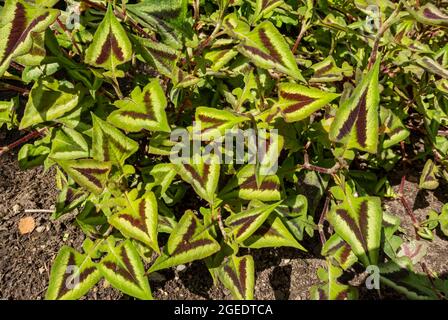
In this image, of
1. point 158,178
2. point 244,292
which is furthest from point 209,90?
point 244,292

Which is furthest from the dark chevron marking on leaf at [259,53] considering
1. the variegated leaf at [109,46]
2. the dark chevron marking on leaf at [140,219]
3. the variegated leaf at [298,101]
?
the dark chevron marking on leaf at [140,219]

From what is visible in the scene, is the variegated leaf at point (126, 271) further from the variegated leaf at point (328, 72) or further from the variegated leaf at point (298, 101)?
the variegated leaf at point (328, 72)

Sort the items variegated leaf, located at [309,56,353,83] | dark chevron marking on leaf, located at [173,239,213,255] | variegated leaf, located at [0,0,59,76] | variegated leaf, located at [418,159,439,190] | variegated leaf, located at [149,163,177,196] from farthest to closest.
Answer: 1. variegated leaf, located at [418,159,439,190]
2. variegated leaf, located at [309,56,353,83]
3. variegated leaf, located at [149,163,177,196]
4. dark chevron marking on leaf, located at [173,239,213,255]
5. variegated leaf, located at [0,0,59,76]

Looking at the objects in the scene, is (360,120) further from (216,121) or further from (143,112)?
(143,112)

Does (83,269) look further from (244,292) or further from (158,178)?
(244,292)

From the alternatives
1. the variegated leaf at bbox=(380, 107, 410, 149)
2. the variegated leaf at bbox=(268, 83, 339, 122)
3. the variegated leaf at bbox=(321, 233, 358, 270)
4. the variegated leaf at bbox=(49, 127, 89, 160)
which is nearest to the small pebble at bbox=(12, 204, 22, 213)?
the variegated leaf at bbox=(49, 127, 89, 160)

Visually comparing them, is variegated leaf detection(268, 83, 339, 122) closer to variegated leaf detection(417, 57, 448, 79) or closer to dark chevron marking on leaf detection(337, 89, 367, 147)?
dark chevron marking on leaf detection(337, 89, 367, 147)
